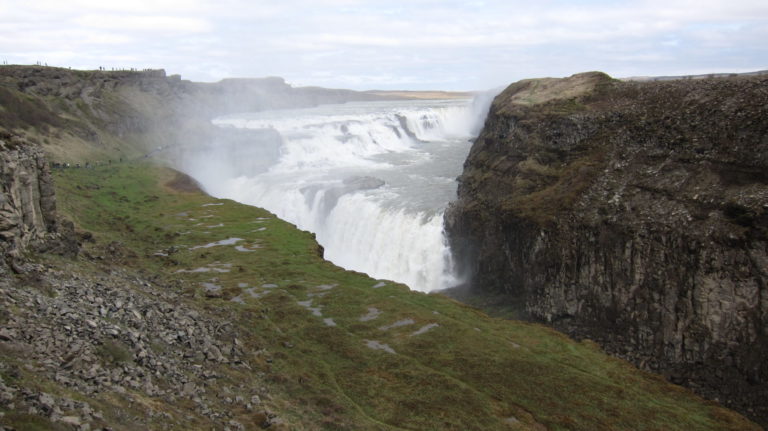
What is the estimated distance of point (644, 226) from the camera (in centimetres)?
3706

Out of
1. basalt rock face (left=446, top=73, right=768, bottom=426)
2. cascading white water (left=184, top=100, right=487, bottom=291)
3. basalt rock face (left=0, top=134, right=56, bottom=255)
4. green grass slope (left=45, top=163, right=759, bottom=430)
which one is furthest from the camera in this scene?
cascading white water (left=184, top=100, right=487, bottom=291)

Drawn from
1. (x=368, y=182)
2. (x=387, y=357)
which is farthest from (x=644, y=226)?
(x=368, y=182)

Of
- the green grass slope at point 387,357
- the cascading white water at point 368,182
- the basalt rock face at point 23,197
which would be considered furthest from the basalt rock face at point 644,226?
the basalt rock face at point 23,197

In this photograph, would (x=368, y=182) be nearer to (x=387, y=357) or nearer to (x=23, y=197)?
(x=387, y=357)

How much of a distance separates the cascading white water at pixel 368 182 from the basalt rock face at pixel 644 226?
4600 millimetres

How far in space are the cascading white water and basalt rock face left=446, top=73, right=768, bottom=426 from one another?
4.60m

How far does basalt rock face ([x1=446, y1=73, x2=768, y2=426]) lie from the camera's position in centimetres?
3192

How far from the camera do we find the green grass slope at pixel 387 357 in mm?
→ 24016

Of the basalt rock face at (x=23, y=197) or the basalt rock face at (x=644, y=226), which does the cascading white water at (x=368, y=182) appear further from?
the basalt rock face at (x=23, y=197)

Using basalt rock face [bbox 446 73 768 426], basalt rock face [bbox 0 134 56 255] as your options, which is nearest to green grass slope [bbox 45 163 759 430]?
basalt rock face [bbox 0 134 56 255]

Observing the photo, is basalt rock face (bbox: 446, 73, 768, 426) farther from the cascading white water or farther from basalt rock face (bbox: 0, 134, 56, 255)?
basalt rock face (bbox: 0, 134, 56, 255)

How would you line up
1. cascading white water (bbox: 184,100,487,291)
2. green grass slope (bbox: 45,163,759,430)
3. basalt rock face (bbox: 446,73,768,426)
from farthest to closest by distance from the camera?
1. cascading white water (bbox: 184,100,487,291)
2. basalt rock face (bbox: 446,73,768,426)
3. green grass slope (bbox: 45,163,759,430)

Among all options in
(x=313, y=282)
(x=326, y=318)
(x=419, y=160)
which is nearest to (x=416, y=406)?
(x=326, y=318)

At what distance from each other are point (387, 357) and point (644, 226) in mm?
18917
